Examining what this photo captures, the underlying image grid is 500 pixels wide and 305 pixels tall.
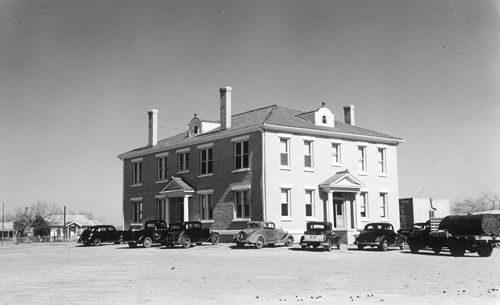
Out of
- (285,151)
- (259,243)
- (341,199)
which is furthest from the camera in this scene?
(341,199)

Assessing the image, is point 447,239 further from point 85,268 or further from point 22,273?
point 22,273

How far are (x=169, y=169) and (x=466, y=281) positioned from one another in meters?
29.4

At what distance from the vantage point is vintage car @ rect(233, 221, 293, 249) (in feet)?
96.0

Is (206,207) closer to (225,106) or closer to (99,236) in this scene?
(225,106)

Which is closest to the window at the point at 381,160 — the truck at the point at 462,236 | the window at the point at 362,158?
the window at the point at 362,158

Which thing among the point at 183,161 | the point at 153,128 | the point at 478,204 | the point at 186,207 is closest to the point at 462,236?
the point at 186,207

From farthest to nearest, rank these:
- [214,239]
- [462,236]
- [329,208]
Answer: [329,208], [214,239], [462,236]

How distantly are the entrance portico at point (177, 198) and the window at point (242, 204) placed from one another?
13.9 ft

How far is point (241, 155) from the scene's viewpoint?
35.0m

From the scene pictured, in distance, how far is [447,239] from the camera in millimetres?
24625

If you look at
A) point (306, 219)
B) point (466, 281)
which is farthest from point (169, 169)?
point (466, 281)

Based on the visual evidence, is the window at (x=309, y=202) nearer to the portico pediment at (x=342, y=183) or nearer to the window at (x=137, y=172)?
the portico pediment at (x=342, y=183)

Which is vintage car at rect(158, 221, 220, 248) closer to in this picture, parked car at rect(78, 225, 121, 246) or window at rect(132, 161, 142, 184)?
parked car at rect(78, 225, 121, 246)

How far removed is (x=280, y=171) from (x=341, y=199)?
477 cm
